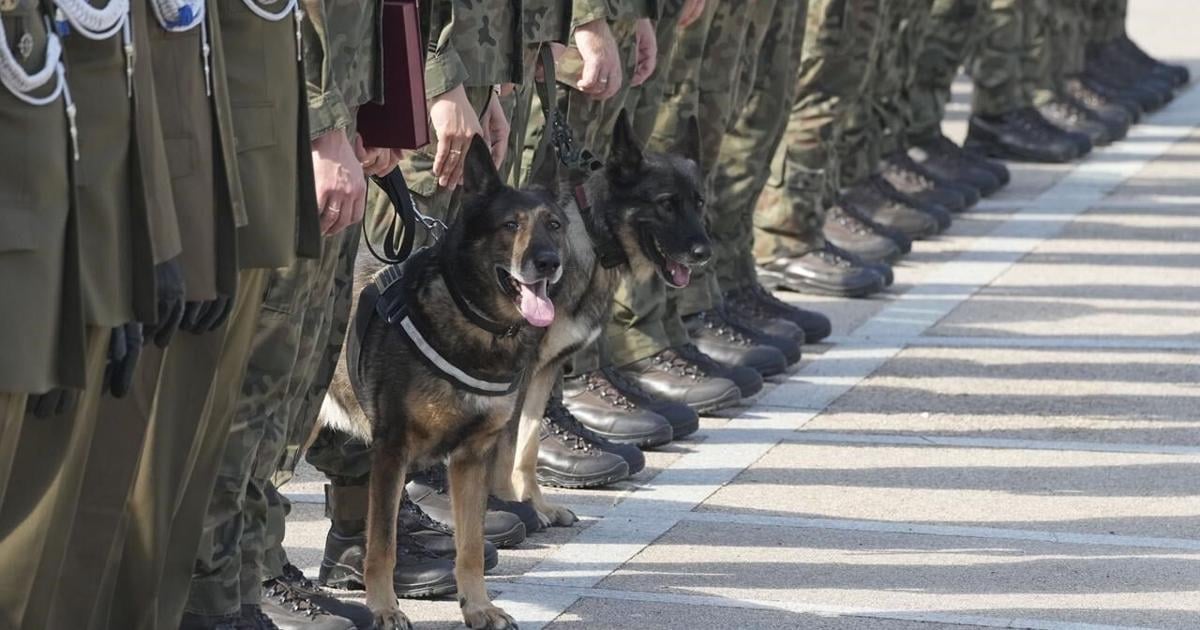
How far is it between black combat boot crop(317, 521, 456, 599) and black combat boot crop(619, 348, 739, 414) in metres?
2.07

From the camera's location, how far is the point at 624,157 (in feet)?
20.7

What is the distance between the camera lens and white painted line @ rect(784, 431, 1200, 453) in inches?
272

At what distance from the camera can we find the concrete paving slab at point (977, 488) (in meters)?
6.05

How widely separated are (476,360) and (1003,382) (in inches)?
132

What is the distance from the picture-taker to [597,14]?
600 centimetres

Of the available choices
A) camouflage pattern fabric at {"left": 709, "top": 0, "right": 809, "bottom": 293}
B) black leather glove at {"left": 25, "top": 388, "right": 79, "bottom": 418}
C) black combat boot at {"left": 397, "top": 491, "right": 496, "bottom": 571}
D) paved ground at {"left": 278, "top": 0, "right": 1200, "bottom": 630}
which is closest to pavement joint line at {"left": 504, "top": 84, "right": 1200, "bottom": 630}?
paved ground at {"left": 278, "top": 0, "right": 1200, "bottom": 630}

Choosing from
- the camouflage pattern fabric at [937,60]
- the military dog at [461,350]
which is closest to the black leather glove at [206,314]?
the military dog at [461,350]

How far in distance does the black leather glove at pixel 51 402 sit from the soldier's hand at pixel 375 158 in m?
1.20

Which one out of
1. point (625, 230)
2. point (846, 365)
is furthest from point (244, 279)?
point (846, 365)

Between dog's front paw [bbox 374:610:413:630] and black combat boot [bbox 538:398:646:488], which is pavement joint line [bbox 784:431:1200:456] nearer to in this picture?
black combat boot [bbox 538:398:646:488]

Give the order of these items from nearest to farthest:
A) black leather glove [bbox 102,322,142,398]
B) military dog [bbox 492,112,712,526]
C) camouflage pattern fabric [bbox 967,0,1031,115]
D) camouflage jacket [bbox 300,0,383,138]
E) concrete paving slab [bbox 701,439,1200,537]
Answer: black leather glove [bbox 102,322,142,398]
camouflage jacket [bbox 300,0,383,138]
military dog [bbox 492,112,712,526]
concrete paving slab [bbox 701,439,1200,537]
camouflage pattern fabric [bbox 967,0,1031,115]

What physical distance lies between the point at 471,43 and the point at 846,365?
10.6 ft

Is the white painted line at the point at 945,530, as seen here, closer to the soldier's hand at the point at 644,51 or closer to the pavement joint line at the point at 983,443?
the pavement joint line at the point at 983,443

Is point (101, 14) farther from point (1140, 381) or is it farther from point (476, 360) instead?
point (1140, 381)
